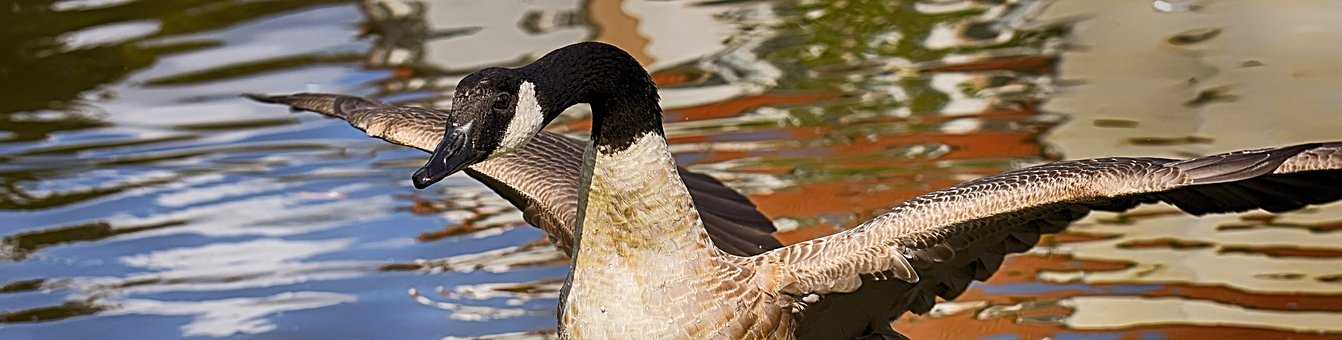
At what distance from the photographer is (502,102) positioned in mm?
4613

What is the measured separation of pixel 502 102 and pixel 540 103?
0.15 m

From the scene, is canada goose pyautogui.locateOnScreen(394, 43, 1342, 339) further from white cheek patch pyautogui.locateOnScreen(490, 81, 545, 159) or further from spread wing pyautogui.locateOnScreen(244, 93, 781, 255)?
spread wing pyautogui.locateOnScreen(244, 93, 781, 255)

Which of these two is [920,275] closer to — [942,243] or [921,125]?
[942,243]

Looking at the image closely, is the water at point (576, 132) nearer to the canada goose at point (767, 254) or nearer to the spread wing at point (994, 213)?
the spread wing at point (994, 213)

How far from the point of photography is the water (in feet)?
26.2

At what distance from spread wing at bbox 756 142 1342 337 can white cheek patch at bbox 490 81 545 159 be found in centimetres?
115

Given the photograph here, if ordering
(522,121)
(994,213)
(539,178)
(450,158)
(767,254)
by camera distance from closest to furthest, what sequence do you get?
(450,158) < (522,121) < (994,213) < (767,254) < (539,178)

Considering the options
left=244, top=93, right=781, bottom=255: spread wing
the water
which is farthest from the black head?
the water

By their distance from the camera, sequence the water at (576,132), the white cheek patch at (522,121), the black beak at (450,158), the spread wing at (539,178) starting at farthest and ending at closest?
the water at (576,132) → the spread wing at (539,178) → the white cheek patch at (522,121) → the black beak at (450,158)

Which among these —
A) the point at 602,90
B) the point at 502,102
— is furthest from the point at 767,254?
the point at 502,102

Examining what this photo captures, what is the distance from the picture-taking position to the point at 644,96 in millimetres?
5020

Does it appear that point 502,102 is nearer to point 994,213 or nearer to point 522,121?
point 522,121

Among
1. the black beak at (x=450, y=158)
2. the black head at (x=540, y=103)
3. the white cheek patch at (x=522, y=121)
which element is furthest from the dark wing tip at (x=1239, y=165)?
the black beak at (x=450, y=158)

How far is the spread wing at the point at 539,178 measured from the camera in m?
6.55
